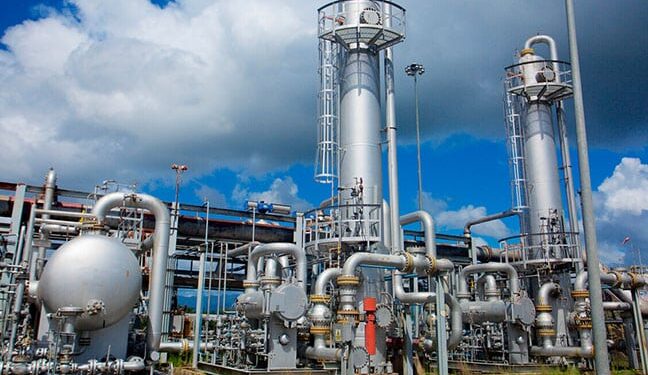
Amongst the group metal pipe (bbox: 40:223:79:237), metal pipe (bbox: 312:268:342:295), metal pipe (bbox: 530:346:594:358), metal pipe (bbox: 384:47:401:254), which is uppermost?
metal pipe (bbox: 384:47:401:254)

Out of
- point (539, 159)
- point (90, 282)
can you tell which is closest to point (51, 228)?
point (90, 282)

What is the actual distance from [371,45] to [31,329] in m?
12.1

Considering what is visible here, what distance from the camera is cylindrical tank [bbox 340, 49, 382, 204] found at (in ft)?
52.9

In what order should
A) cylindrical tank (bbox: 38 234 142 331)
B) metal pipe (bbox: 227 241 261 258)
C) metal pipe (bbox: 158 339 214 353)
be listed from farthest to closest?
metal pipe (bbox: 227 241 261 258) → metal pipe (bbox: 158 339 214 353) → cylindrical tank (bbox: 38 234 142 331)

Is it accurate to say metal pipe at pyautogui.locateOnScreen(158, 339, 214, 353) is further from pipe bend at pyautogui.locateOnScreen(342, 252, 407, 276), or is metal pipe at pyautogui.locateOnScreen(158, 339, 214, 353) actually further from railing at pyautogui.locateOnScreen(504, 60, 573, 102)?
railing at pyautogui.locateOnScreen(504, 60, 573, 102)

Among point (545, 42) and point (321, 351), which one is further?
point (545, 42)

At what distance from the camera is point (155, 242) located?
44.5 ft

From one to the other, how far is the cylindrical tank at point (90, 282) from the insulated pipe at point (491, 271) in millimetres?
11575

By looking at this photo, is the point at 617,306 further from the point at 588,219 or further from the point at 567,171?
the point at 588,219

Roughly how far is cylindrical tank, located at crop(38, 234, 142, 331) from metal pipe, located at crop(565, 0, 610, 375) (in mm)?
8738

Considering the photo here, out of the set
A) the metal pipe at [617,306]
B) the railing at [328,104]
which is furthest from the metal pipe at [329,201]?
the metal pipe at [617,306]

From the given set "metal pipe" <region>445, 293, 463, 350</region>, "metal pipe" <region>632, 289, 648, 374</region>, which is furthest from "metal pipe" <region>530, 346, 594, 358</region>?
"metal pipe" <region>445, 293, 463, 350</region>

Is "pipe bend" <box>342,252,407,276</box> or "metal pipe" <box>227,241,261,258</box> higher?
"metal pipe" <box>227,241,261,258</box>

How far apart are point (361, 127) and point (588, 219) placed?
9104 mm
